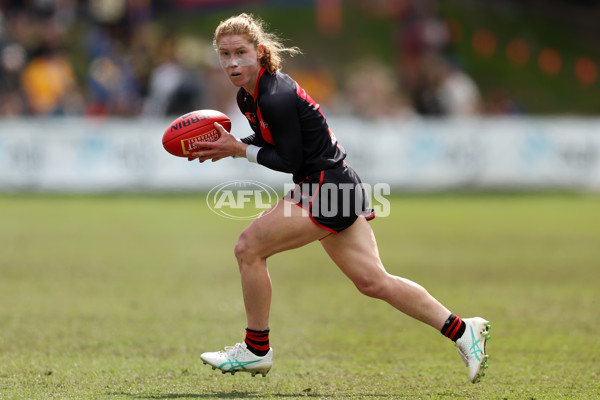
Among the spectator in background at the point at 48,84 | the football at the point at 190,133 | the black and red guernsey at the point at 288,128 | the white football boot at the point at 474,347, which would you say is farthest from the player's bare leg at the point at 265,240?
the spectator in background at the point at 48,84

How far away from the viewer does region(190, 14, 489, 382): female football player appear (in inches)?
219

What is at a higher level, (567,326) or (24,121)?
(24,121)

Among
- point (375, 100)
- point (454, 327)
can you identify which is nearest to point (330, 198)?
point (454, 327)

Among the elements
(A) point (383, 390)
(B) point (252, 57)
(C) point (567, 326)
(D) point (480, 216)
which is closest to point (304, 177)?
(B) point (252, 57)

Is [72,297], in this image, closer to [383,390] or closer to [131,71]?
[383,390]

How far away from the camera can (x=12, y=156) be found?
60.6 ft

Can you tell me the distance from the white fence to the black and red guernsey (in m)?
13.0

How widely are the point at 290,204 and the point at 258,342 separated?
34.4 inches

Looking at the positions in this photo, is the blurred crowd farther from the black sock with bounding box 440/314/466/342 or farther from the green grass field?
the black sock with bounding box 440/314/466/342

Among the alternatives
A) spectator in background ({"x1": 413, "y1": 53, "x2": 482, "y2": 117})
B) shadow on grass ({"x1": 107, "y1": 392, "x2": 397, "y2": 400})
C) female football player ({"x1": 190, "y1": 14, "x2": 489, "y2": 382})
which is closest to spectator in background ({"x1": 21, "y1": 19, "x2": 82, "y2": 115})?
spectator in background ({"x1": 413, "y1": 53, "x2": 482, "y2": 117})

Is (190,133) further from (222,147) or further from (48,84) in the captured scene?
(48,84)

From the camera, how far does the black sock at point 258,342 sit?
227 inches

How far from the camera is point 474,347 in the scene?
5742mm

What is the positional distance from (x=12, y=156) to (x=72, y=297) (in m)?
10.4
